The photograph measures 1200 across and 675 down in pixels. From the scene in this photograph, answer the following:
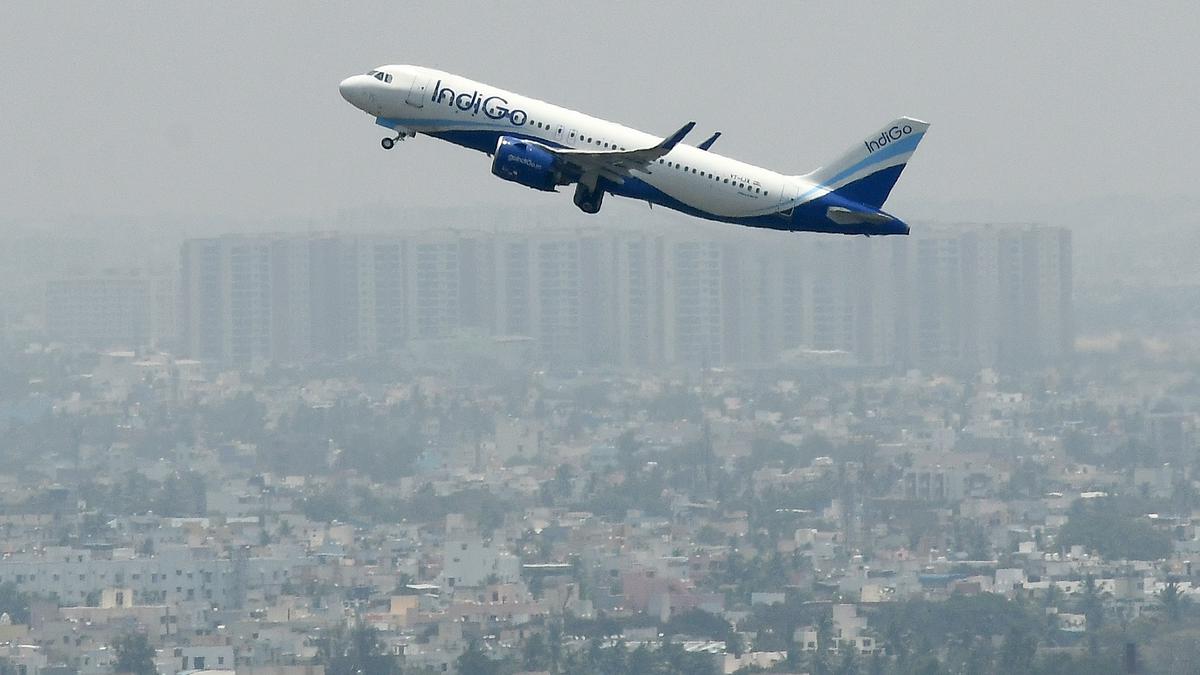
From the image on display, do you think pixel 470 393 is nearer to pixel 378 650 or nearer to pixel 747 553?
pixel 747 553

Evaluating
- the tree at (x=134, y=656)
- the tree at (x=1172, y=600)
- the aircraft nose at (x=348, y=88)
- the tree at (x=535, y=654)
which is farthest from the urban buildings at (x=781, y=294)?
the aircraft nose at (x=348, y=88)

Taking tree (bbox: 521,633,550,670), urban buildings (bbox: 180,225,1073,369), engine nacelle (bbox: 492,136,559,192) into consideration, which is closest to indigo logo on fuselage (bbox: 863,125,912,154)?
engine nacelle (bbox: 492,136,559,192)

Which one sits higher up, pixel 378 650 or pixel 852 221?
pixel 852 221

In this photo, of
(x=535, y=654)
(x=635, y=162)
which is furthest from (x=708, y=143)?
(x=535, y=654)

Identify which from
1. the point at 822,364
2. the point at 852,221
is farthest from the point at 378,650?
the point at 822,364

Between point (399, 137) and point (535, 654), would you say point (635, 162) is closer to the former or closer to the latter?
point (399, 137)

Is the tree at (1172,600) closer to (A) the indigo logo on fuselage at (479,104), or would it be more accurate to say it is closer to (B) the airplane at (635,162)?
(B) the airplane at (635,162)
